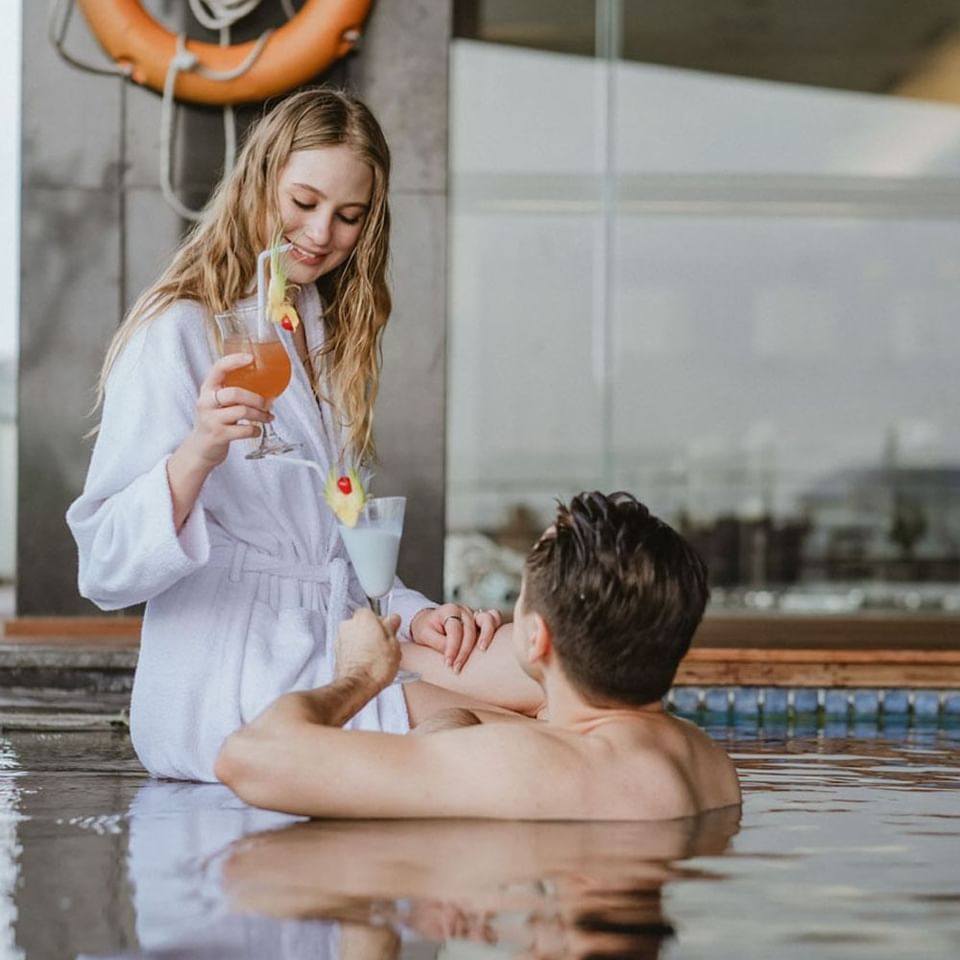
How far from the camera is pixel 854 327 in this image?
9453mm

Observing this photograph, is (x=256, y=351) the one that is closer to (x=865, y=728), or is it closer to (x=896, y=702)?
(x=865, y=728)

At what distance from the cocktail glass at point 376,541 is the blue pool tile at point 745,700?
1.88 metres

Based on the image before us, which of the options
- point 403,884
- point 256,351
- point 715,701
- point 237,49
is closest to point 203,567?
point 256,351

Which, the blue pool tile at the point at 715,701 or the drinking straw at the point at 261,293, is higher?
the drinking straw at the point at 261,293

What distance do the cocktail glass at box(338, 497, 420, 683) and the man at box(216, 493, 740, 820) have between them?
0.66ft

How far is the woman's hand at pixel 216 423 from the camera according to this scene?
2.07 meters

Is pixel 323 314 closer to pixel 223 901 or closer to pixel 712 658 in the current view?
pixel 223 901

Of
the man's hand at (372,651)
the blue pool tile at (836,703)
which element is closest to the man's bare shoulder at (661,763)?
the man's hand at (372,651)

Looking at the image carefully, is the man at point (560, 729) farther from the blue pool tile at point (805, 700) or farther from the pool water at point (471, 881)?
the blue pool tile at point (805, 700)

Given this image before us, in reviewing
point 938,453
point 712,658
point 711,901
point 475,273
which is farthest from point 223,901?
point 938,453

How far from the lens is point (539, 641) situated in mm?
1911


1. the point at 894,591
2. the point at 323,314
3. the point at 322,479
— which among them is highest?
the point at 323,314

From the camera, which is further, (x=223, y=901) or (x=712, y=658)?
(x=712, y=658)

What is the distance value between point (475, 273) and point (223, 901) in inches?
300
